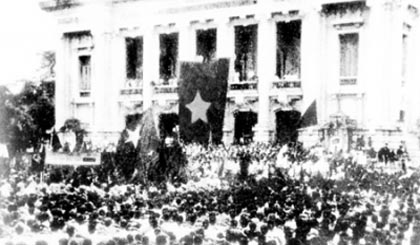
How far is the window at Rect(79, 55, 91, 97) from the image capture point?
4372 centimetres

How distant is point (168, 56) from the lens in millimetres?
40719

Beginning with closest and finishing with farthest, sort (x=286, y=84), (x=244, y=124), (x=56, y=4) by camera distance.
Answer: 1. (x=286, y=84)
2. (x=244, y=124)
3. (x=56, y=4)

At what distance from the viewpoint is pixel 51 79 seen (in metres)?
48.6

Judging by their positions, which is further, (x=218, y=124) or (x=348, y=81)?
(x=348, y=81)

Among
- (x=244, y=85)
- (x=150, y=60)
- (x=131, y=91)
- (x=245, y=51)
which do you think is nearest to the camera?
(x=244, y=85)

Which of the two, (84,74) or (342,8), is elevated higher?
(342,8)

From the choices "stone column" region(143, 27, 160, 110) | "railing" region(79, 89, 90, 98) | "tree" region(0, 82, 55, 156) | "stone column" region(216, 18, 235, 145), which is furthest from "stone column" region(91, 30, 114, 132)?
"stone column" region(216, 18, 235, 145)

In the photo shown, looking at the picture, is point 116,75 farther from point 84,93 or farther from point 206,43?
point 206,43

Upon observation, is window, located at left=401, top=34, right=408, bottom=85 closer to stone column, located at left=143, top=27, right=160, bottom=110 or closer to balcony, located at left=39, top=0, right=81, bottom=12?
stone column, located at left=143, top=27, right=160, bottom=110

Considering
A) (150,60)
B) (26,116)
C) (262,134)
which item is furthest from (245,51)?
(26,116)

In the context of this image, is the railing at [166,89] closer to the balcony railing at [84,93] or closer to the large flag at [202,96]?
the balcony railing at [84,93]

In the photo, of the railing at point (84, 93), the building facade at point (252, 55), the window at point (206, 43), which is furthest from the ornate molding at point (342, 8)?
the railing at point (84, 93)

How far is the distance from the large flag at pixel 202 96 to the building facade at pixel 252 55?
1890cm

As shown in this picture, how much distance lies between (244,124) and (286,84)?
130 inches
